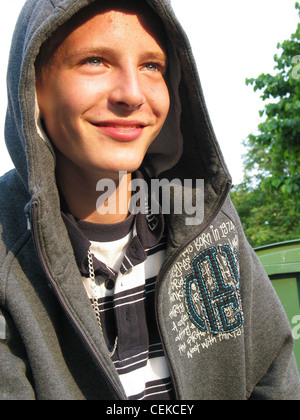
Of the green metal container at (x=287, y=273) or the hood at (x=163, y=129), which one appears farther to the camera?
the green metal container at (x=287, y=273)

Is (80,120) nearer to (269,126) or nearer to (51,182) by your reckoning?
(51,182)

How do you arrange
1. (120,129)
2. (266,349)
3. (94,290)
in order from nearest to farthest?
(120,129) → (94,290) → (266,349)

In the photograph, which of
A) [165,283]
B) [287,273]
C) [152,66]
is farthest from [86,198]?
[287,273]

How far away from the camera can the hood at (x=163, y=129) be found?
4.50 ft

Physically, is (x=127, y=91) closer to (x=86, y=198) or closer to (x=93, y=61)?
(x=93, y=61)

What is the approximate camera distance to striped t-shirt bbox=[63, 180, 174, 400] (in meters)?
1.53

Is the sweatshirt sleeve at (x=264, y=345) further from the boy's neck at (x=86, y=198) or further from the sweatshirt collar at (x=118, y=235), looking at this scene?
the boy's neck at (x=86, y=198)

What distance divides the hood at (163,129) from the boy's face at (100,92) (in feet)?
0.25

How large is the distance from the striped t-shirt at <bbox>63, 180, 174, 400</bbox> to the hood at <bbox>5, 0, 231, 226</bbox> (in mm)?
253

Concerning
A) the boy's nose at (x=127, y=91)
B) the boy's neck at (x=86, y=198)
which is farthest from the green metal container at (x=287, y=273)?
the boy's nose at (x=127, y=91)

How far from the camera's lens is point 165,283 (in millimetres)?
1563

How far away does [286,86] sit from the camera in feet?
27.1

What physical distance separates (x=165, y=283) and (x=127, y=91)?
0.69 meters

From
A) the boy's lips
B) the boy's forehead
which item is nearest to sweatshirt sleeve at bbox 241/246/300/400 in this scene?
the boy's lips
